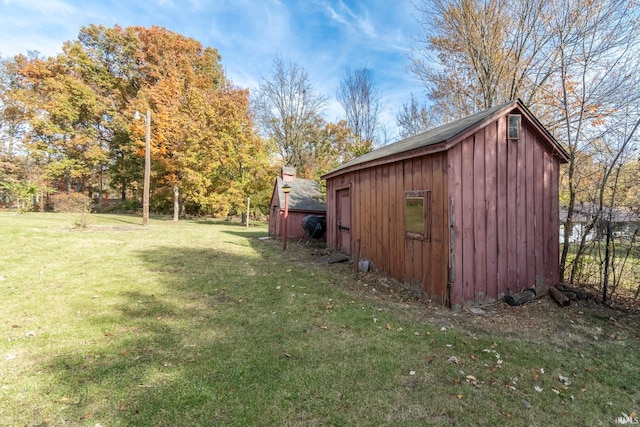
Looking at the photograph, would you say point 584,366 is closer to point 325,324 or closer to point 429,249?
point 429,249

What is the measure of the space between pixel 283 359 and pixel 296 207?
408 inches

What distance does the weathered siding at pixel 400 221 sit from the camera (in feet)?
16.9

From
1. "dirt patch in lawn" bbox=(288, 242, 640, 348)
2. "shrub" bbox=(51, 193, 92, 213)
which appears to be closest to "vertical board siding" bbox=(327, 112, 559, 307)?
"dirt patch in lawn" bbox=(288, 242, 640, 348)

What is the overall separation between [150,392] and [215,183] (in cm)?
1854

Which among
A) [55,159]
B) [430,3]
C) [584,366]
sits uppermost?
[430,3]

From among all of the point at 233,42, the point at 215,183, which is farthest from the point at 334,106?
the point at 215,183

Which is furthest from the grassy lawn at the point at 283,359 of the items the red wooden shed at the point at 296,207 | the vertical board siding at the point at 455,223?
the red wooden shed at the point at 296,207

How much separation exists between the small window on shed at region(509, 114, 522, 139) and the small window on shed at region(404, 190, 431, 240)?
6.44 feet

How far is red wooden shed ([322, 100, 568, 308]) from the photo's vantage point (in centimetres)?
502

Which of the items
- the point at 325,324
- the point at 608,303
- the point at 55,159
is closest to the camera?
the point at 325,324

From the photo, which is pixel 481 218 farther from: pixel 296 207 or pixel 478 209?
pixel 296 207

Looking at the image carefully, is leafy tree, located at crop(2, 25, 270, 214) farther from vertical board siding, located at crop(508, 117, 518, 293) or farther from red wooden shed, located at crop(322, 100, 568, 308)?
vertical board siding, located at crop(508, 117, 518, 293)

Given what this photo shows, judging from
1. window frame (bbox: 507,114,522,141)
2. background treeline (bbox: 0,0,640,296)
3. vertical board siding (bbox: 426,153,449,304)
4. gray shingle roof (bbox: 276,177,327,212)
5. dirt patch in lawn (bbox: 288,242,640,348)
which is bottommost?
dirt patch in lawn (bbox: 288,242,640,348)

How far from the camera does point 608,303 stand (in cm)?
518
